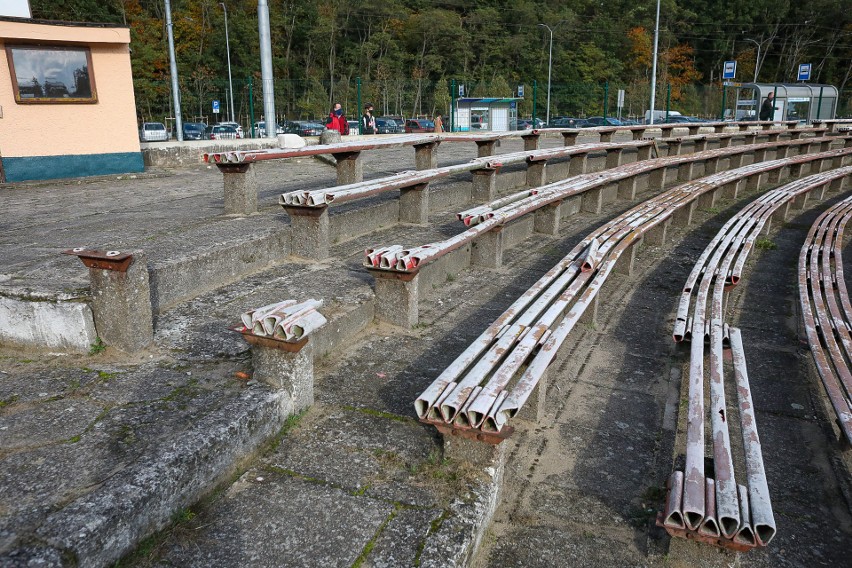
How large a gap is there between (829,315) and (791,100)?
95.9ft

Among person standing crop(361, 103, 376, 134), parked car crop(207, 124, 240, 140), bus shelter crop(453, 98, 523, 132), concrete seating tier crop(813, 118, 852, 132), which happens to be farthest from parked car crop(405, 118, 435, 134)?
concrete seating tier crop(813, 118, 852, 132)

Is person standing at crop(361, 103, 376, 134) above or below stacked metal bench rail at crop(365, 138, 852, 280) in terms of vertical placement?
above

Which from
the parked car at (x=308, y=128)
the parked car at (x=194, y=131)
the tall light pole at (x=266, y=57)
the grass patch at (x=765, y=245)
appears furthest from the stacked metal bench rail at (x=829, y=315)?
the parked car at (x=194, y=131)

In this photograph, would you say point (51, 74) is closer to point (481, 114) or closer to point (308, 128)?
point (308, 128)

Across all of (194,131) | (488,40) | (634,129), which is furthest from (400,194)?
(488,40)

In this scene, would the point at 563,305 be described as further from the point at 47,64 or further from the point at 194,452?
the point at 47,64

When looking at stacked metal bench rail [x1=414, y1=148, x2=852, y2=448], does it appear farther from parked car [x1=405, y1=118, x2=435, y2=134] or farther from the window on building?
parked car [x1=405, y1=118, x2=435, y2=134]

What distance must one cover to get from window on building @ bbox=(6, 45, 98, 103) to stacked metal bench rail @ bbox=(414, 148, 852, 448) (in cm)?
779

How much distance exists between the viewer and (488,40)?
74.5 meters

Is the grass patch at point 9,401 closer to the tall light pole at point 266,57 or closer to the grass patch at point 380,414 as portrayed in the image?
the grass patch at point 380,414

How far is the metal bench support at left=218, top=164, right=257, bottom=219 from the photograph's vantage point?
228 inches

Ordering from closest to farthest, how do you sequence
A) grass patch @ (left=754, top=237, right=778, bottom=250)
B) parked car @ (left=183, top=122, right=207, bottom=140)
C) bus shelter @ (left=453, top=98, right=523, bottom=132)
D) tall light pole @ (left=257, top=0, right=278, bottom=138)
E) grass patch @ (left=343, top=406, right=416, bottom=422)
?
grass patch @ (left=343, top=406, right=416, bottom=422) → grass patch @ (left=754, top=237, right=778, bottom=250) → tall light pole @ (left=257, top=0, right=278, bottom=138) → bus shelter @ (left=453, top=98, right=523, bottom=132) → parked car @ (left=183, top=122, right=207, bottom=140)

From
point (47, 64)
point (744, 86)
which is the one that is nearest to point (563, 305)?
point (47, 64)

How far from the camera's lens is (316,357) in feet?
12.2
